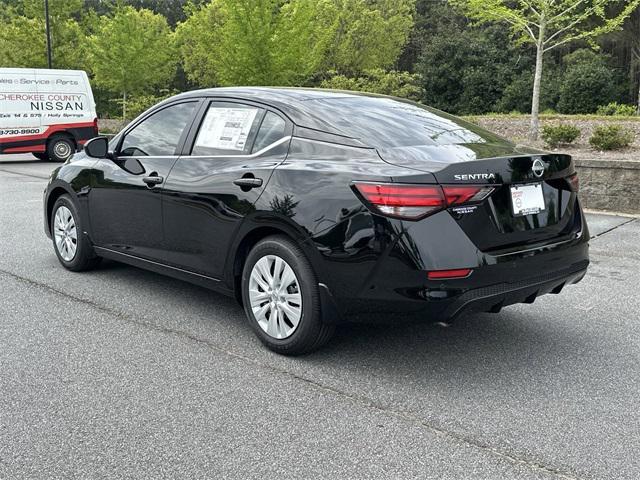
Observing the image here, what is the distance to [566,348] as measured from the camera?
14.1ft

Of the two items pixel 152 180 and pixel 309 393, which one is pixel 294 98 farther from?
pixel 309 393

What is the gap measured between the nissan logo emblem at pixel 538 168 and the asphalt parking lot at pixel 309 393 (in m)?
1.11

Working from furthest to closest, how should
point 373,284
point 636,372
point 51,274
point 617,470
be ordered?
point 51,274, point 636,372, point 373,284, point 617,470

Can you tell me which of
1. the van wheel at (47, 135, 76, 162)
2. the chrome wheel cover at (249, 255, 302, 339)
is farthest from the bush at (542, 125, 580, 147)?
the van wheel at (47, 135, 76, 162)

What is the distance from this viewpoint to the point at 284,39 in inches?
881

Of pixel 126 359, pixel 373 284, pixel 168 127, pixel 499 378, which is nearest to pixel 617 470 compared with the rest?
pixel 499 378

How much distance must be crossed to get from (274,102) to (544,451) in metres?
2.60

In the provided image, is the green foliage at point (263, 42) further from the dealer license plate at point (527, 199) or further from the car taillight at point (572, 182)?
the dealer license plate at point (527, 199)

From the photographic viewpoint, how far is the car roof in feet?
13.5

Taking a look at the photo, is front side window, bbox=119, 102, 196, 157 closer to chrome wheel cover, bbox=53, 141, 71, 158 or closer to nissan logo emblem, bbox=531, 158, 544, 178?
nissan logo emblem, bbox=531, 158, 544, 178

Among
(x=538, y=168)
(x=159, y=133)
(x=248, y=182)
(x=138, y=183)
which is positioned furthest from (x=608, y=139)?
(x=248, y=182)

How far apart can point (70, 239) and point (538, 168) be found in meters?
4.08

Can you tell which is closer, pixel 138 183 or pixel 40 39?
pixel 138 183

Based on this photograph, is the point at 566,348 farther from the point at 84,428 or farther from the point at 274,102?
the point at 84,428
